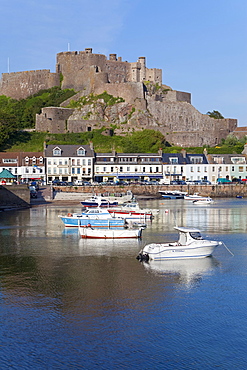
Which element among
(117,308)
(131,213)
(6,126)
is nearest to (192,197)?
(131,213)

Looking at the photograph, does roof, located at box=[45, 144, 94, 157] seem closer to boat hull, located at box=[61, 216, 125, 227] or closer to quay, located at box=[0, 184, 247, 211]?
quay, located at box=[0, 184, 247, 211]

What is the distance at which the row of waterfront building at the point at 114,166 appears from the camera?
254 feet

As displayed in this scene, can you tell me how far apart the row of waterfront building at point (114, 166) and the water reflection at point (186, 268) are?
4815 cm

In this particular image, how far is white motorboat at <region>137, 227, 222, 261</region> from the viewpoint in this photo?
27594 millimetres

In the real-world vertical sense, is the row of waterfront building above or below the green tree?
below

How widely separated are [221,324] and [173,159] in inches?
2480

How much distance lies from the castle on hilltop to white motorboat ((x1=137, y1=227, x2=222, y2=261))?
64.1 metres

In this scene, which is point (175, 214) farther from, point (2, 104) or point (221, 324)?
point (2, 104)

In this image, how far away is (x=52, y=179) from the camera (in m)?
78.3

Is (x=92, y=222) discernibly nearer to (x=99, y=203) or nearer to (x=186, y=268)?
(x=186, y=268)

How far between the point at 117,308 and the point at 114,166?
60111mm

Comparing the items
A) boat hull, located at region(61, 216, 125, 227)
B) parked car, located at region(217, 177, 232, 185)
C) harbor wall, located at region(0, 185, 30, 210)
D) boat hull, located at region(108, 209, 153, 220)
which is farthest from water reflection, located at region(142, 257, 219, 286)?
parked car, located at region(217, 177, 232, 185)

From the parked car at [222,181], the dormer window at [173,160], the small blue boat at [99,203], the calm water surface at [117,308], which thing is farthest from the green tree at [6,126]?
the calm water surface at [117,308]

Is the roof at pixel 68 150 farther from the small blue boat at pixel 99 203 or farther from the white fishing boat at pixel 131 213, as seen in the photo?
the white fishing boat at pixel 131 213
